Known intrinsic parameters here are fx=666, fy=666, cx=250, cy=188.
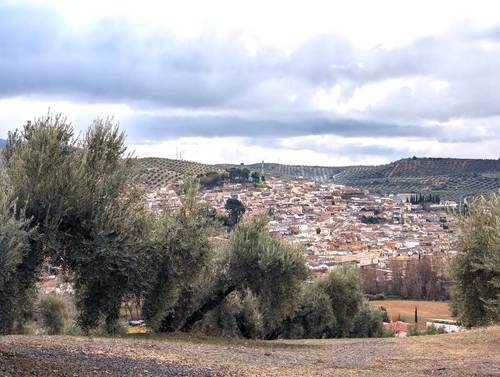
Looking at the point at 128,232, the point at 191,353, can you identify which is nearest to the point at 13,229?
the point at 191,353

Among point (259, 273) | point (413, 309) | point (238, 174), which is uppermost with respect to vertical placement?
point (238, 174)

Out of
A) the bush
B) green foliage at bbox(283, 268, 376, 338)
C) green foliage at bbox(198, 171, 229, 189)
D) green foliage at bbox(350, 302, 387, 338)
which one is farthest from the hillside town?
the bush

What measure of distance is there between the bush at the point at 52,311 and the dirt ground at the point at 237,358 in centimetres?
1803

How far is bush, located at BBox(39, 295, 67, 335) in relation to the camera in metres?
39.4

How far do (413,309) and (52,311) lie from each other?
39675mm

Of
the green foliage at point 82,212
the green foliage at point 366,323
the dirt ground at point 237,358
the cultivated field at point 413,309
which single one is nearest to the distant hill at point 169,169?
the cultivated field at point 413,309

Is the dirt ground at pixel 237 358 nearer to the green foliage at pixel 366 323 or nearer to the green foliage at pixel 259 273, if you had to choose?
the green foliage at pixel 259 273

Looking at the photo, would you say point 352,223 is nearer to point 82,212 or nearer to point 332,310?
point 332,310

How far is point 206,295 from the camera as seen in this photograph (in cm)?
2850

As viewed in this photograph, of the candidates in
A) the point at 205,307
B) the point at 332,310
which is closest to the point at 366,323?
the point at 332,310

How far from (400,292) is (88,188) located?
211ft

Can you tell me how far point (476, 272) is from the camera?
30.2 metres

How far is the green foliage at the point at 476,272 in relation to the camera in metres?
29.0

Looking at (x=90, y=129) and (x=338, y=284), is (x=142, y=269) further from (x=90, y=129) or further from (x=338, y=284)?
(x=338, y=284)
